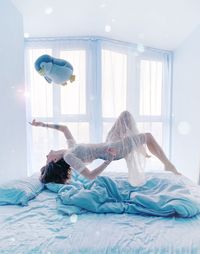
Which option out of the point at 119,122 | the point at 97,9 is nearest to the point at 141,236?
the point at 119,122

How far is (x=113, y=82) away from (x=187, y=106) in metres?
1.21

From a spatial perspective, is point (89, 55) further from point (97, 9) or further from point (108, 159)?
point (108, 159)

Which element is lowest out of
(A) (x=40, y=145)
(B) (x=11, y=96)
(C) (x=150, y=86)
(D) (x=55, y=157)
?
(A) (x=40, y=145)

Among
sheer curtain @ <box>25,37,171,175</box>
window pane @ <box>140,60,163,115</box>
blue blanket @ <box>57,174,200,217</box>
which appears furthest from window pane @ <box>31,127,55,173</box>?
blue blanket @ <box>57,174,200,217</box>

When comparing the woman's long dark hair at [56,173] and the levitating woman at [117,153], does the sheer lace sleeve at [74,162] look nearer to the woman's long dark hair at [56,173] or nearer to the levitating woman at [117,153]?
the levitating woman at [117,153]

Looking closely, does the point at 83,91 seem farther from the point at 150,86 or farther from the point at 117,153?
the point at 117,153

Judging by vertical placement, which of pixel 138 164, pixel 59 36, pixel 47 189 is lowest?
pixel 47 189

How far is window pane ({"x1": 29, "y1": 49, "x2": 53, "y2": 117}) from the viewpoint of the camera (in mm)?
3840

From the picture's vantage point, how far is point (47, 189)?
7.28 ft

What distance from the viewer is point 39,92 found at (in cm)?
386

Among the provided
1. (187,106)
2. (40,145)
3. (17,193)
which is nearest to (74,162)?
(17,193)

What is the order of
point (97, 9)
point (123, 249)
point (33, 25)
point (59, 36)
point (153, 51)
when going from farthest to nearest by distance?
point (153, 51) < point (59, 36) < point (33, 25) < point (97, 9) < point (123, 249)

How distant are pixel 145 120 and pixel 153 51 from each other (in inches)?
46.8

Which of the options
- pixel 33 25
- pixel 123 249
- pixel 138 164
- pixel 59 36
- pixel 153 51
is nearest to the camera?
pixel 123 249
